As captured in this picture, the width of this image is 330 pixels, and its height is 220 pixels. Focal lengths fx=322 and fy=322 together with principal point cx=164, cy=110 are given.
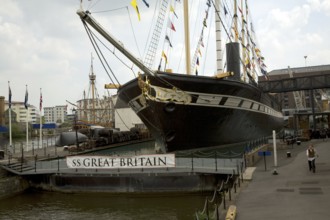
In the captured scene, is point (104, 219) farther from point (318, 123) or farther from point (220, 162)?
point (318, 123)

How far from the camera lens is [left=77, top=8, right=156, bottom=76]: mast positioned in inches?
625

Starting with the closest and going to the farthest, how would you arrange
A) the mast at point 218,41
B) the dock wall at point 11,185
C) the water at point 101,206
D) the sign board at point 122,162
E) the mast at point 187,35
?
the water at point 101,206 → the sign board at point 122,162 → the dock wall at point 11,185 → the mast at point 187,35 → the mast at point 218,41

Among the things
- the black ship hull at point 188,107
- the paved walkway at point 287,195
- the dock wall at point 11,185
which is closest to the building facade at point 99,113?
the black ship hull at point 188,107

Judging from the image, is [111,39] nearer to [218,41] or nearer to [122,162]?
[122,162]

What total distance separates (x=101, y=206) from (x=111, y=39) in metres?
8.79

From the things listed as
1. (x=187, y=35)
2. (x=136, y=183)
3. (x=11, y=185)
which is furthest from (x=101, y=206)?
(x=187, y=35)

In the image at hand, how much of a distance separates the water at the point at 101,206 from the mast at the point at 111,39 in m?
8.21

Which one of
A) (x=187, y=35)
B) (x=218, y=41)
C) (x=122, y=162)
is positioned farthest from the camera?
(x=218, y=41)

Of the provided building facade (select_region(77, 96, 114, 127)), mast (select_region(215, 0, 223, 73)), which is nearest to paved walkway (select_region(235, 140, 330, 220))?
mast (select_region(215, 0, 223, 73))

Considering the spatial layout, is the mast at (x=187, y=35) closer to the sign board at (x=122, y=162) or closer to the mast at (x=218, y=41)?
the mast at (x=218, y=41)

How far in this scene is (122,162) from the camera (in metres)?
16.3

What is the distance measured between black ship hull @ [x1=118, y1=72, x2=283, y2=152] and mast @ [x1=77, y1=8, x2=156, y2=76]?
100 centimetres

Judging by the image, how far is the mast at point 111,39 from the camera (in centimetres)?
1588

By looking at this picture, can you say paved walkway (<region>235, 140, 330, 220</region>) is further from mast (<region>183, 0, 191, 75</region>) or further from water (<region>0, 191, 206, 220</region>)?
mast (<region>183, 0, 191, 75</region>)
